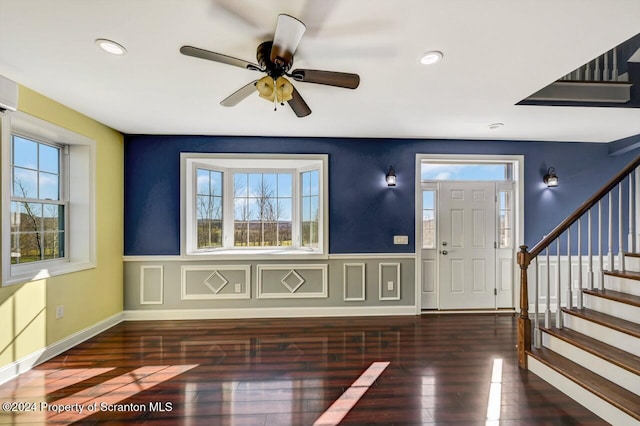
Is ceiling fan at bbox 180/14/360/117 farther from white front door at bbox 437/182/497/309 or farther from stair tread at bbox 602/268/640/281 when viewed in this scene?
white front door at bbox 437/182/497/309

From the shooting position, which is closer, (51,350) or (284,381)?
(284,381)

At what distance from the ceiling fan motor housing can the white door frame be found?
2757 mm

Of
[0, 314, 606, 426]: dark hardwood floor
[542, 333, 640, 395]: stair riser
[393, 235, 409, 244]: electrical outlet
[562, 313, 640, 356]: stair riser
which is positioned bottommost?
[0, 314, 606, 426]: dark hardwood floor

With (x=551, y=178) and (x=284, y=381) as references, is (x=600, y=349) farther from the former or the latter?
(x=551, y=178)

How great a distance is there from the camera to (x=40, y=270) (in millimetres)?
2676

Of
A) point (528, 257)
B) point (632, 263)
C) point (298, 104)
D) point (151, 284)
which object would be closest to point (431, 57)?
point (298, 104)

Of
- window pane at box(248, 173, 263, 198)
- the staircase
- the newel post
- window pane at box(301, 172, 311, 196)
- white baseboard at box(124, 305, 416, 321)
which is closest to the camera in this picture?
Result: the staircase

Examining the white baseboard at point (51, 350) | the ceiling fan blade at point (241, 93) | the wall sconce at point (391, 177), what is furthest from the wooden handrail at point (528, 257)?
the white baseboard at point (51, 350)

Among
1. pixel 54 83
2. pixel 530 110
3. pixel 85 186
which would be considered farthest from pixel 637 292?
pixel 85 186

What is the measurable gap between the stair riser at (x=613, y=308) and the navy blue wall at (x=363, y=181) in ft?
5.41

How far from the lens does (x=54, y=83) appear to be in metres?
2.41

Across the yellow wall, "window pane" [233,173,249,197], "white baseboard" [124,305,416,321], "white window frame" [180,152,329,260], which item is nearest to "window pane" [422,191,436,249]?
"white baseboard" [124,305,416,321]

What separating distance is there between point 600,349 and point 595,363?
0.37 feet

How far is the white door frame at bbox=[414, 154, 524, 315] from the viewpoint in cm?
405
